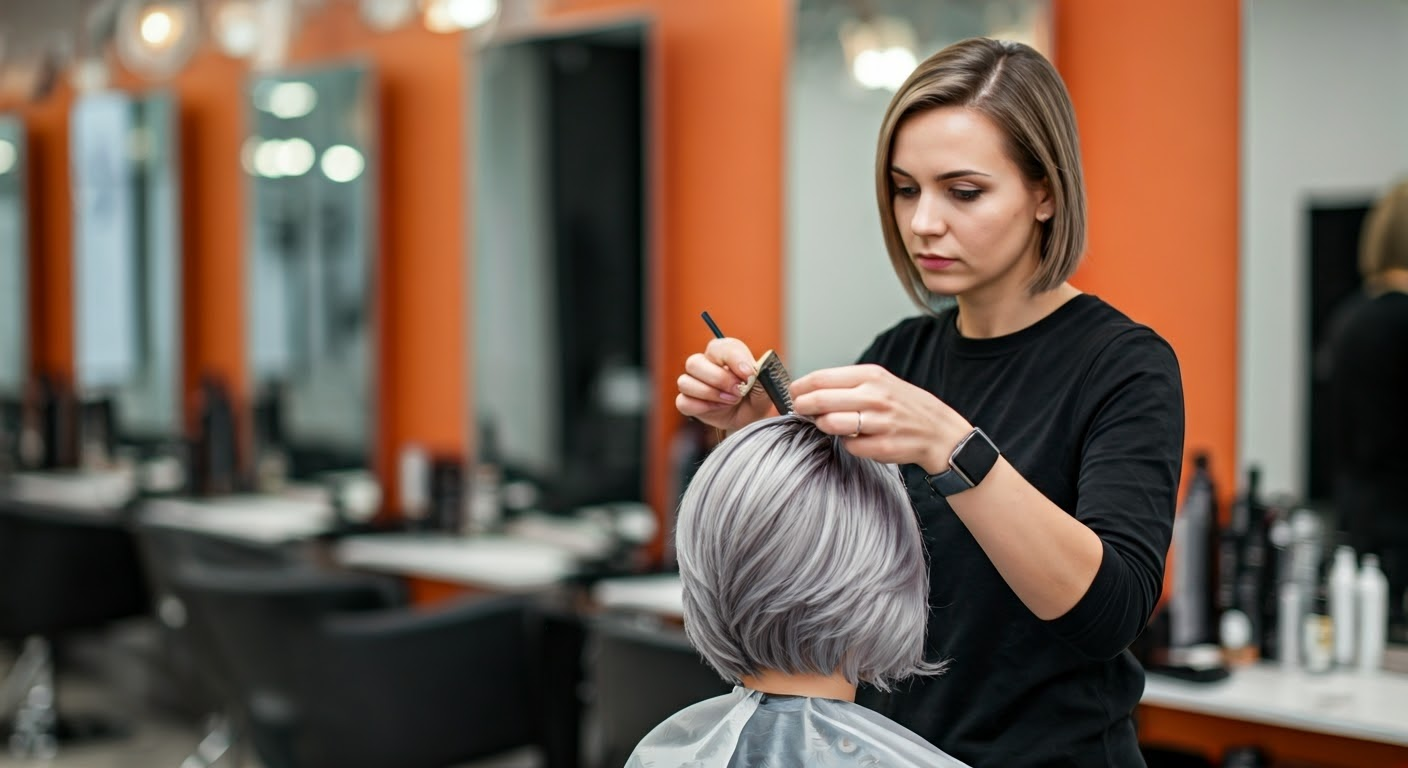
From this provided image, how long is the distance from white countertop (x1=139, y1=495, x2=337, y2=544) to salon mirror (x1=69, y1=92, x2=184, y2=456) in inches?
26.7

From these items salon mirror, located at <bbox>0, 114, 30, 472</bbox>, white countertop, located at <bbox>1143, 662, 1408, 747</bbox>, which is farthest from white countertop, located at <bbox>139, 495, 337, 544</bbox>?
white countertop, located at <bbox>1143, 662, 1408, 747</bbox>

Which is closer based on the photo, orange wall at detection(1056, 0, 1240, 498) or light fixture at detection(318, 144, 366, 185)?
orange wall at detection(1056, 0, 1240, 498)

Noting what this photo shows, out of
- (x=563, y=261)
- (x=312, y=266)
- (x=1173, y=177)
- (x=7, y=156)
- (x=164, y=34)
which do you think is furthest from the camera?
(x=7, y=156)

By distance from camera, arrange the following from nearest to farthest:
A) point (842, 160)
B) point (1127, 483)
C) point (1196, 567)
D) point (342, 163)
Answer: point (1127, 483) → point (1196, 567) → point (842, 160) → point (342, 163)

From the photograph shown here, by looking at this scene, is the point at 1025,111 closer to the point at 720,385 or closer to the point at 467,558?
the point at 720,385

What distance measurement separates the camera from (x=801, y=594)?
1.15 metres

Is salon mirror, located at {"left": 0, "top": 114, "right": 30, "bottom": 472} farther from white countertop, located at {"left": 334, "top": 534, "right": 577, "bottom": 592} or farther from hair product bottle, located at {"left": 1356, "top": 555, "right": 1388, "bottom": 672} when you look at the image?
hair product bottle, located at {"left": 1356, "top": 555, "right": 1388, "bottom": 672}

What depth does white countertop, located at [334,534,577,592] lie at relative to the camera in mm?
3037

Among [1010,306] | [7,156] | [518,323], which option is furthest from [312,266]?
[1010,306]

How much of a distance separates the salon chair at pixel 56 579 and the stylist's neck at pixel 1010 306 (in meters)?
3.12

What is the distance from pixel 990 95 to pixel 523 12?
2.48 meters

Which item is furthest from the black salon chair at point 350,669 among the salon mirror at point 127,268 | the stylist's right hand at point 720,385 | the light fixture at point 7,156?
the light fixture at point 7,156

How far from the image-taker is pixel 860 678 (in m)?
1.26

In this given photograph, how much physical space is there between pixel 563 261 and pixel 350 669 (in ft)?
4.12
